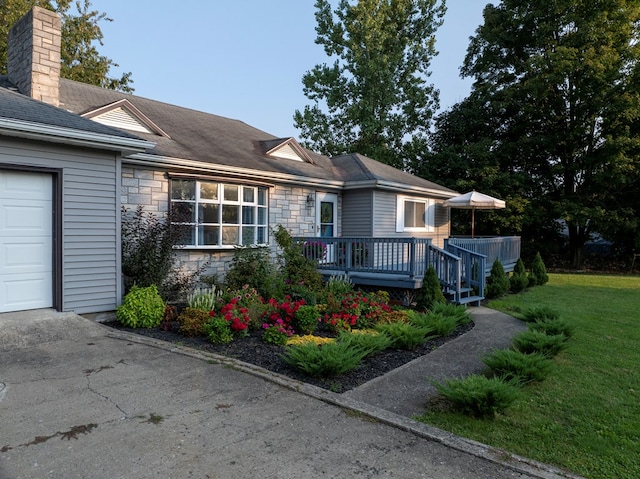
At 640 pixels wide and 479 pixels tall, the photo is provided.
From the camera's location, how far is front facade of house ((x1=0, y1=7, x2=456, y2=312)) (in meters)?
6.08

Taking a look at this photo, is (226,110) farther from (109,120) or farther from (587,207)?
(587,207)

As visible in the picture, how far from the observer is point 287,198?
11102 millimetres

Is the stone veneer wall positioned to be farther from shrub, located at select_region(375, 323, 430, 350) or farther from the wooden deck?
shrub, located at select_region(375, 323, 430, 350)

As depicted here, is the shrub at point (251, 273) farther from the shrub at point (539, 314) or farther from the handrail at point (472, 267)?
the shrub at point (539, 314)

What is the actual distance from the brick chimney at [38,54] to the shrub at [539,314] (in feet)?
31.5

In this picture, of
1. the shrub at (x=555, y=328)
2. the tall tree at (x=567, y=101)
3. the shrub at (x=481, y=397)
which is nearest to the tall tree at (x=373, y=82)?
the tall tree at (x=567, y=101)

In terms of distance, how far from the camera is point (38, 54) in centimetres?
792

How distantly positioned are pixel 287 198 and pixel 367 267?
10.4ft

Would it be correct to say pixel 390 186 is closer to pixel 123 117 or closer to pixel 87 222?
pixel 123 117

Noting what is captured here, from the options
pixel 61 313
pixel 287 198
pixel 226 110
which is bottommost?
pixel 61 313

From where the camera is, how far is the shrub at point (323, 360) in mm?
4246

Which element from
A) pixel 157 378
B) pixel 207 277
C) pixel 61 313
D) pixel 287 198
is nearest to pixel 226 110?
pixel 287 198

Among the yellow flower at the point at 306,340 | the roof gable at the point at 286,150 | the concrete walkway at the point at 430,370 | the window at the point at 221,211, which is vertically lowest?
the concrete walkway at the point at 430,370

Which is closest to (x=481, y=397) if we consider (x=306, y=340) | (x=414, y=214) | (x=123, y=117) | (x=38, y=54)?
(x=306, y=340)
